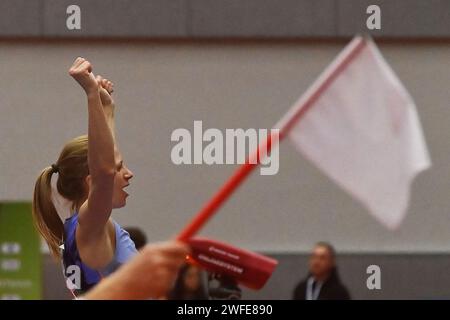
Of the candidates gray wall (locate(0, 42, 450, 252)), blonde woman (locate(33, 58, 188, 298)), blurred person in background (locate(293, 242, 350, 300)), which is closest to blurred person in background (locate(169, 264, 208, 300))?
blurred person in background (locate(293, 242, 350, 300))

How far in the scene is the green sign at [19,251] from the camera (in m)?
6.49

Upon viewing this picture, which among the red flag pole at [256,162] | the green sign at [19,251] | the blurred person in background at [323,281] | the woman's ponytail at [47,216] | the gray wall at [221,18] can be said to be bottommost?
the blurred person in background at [323,281]

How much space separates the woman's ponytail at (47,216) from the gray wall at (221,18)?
912 cm

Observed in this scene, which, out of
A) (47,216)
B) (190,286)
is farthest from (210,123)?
(47,216)

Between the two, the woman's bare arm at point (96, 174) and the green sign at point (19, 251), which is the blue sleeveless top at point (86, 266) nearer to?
the woman's bare arm at point (96, 174)

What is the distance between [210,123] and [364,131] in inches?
450

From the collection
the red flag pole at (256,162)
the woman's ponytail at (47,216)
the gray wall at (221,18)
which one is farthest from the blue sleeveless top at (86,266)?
the gray wall at (221,18)

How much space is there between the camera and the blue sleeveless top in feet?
14.7

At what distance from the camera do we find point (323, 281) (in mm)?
11469

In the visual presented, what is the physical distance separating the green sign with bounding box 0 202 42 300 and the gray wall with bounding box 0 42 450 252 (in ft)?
24.0

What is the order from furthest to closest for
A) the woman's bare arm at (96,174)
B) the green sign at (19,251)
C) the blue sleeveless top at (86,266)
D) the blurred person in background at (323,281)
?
1. the blurred person in background at (323,281)
2. the green sign at (19,251)
3. the blue sleeveless top at (86,266)
4. the woman's bare arm at (96,174)

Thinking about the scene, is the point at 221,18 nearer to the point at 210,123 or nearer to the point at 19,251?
the point at 210,123

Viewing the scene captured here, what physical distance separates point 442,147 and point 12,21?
4.42 meters
